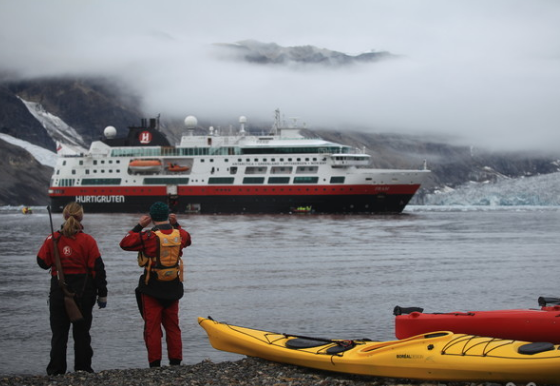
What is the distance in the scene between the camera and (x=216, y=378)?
275 inches

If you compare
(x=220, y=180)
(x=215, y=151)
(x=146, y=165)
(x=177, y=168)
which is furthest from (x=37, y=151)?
(x=220, y=180)

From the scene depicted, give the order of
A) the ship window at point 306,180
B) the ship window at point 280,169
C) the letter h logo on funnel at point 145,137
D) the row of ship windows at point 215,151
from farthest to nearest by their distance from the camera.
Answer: the letter h logo on funnel at point 145,137 < the row of ship windows at point 215,151 < the ship window at point 280,169 < the ship window at point 306,180

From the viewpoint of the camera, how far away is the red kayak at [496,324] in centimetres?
725

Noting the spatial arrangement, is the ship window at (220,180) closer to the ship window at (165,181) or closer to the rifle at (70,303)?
the ship window at (165,181)

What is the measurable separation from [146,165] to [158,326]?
167 ft

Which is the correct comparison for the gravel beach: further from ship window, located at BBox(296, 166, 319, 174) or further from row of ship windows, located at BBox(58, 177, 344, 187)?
ship window, located at BBox(296, 166, 319, 174)

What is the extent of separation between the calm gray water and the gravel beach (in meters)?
0.94

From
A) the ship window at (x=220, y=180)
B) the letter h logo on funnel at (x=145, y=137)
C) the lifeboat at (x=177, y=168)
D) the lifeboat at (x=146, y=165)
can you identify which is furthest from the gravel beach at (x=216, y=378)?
the letter h logo on funnel at (x=145, y=137)

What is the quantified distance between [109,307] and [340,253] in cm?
1115

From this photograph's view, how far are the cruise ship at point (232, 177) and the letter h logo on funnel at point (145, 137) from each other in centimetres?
8

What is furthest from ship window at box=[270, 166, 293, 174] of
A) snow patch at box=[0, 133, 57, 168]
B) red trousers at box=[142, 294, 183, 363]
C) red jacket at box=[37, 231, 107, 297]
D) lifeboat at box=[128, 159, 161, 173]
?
snow patch at box=[0, 133, 57, 168]

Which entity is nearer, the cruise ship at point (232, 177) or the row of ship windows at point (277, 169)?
the cruise ship at point (232, 177)

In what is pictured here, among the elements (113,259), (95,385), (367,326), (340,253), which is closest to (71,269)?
(95,385)

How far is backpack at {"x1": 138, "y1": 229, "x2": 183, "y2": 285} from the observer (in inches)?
287
